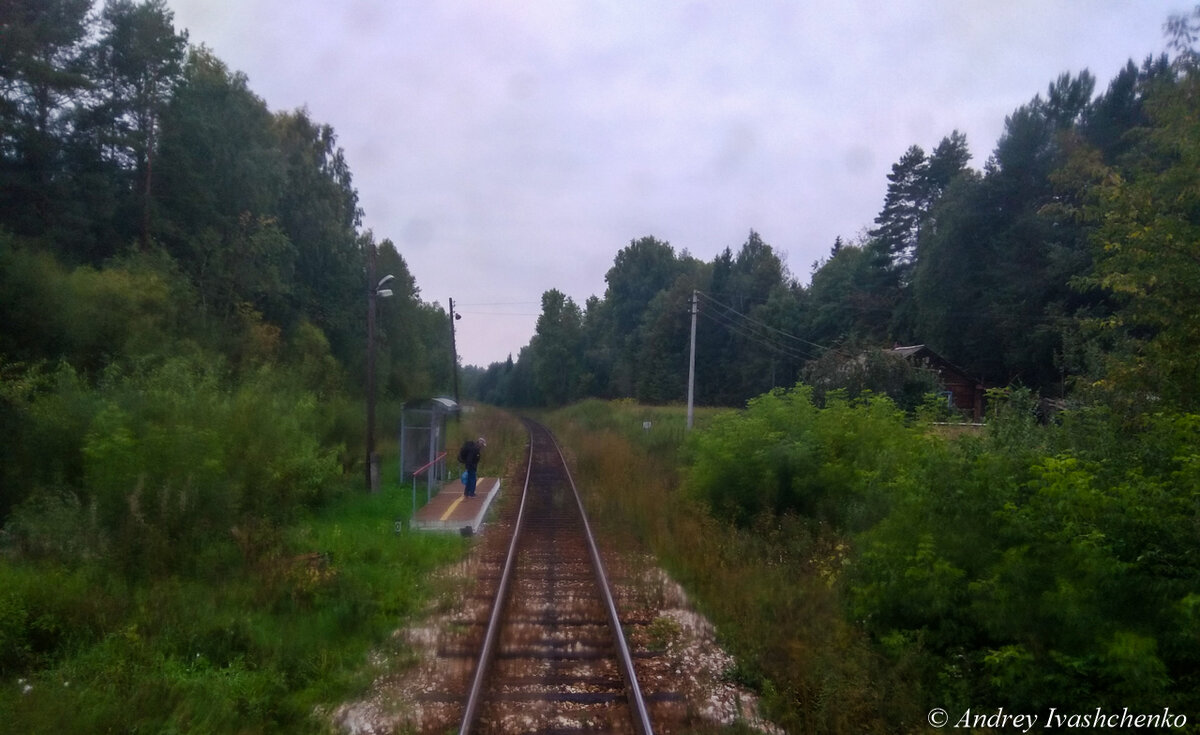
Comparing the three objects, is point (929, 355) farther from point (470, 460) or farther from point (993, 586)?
point (993, 586)

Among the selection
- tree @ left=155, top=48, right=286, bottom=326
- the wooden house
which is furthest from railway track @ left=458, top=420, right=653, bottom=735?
the wooden house

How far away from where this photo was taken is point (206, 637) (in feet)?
25.7

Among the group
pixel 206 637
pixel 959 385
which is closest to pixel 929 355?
pixel 959 385

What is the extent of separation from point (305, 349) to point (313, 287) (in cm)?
637

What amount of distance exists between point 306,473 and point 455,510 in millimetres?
3756

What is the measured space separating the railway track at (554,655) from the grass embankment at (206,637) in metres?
1.12

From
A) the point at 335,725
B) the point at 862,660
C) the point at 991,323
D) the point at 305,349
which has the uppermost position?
the point at 991,323

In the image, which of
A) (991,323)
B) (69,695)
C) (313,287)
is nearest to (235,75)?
(313,287)

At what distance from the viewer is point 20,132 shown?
2084cm

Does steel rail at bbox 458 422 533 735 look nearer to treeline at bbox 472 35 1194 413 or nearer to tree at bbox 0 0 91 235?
treeline at bbox 472 35 1194 413

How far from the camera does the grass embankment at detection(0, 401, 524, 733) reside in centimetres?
621

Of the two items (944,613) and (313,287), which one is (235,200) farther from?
(944,613)

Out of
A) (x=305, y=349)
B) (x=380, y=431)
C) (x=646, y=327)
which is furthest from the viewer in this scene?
(x=646, y=327)

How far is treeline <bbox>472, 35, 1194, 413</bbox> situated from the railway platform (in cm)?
1057
